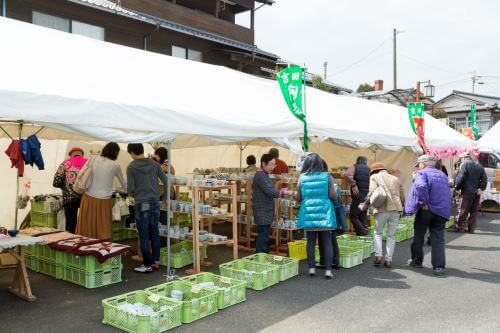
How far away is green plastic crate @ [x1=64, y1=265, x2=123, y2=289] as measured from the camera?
5.19 meters

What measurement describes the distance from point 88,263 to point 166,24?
12.1 meters

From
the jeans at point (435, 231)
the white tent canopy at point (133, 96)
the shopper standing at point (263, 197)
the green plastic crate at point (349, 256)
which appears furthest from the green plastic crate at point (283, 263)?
the jeans at point (435, 231)

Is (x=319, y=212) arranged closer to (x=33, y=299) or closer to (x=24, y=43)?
(x=33, y=299)

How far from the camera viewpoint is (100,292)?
5066 mm

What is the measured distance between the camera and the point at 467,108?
28.5 metres

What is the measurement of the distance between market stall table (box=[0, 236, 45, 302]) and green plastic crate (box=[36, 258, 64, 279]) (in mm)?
589

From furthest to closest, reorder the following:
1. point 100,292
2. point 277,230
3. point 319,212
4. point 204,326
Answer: point 277,230, point 319,212, point 100,292, point 204,326

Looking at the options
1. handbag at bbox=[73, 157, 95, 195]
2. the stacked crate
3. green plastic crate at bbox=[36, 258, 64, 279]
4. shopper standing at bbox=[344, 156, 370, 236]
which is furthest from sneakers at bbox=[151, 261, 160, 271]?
shopper standing at bbox=[344, 156, 370, 236]

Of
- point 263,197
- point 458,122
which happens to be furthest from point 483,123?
point 263,197

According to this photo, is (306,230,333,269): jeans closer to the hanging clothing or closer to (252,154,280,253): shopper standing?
(252,154,280,253): shopper standing

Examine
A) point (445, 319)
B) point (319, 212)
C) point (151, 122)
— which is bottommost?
point (445, 319)

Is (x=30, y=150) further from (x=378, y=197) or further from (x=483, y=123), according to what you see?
(x=483, y=123)

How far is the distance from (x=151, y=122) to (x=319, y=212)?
7.78ft

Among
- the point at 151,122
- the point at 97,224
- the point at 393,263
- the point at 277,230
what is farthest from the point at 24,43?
the point at 393,263
